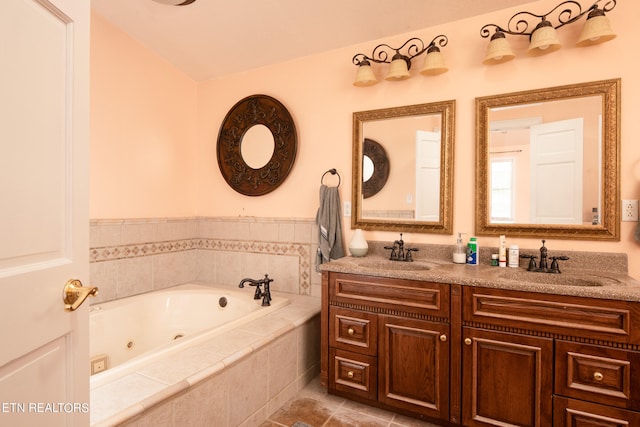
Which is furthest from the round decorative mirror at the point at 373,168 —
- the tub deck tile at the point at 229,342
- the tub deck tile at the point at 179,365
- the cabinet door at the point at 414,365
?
the tub deck tile at the point at 179,365

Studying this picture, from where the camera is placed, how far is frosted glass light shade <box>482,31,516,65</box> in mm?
2023

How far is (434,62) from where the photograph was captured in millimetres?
2217

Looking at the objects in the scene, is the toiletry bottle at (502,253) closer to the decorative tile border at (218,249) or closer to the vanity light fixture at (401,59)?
the vanity light fixture at (401,59)

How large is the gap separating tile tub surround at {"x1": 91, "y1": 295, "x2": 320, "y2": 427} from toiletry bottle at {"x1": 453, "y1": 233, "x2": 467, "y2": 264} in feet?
3.25

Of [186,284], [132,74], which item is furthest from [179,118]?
[186,284]

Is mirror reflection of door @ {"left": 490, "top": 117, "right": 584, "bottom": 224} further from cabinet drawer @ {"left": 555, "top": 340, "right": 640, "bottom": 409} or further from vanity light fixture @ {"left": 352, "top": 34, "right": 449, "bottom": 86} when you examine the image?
cabinet drawer @ {"left": 555, "top": 340, "right": 640, "bottom": 409}

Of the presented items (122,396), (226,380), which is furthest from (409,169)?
(122,396)

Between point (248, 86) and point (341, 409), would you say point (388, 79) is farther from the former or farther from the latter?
point (341, 409)

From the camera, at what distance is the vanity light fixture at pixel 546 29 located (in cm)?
184

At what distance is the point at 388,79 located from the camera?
2420 millimetres

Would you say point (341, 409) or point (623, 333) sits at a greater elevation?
point (623, 333)

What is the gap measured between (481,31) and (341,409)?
246 centimetres

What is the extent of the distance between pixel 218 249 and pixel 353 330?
5.54 ft

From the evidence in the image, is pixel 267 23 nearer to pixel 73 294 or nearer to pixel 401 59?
pixel 401 59
